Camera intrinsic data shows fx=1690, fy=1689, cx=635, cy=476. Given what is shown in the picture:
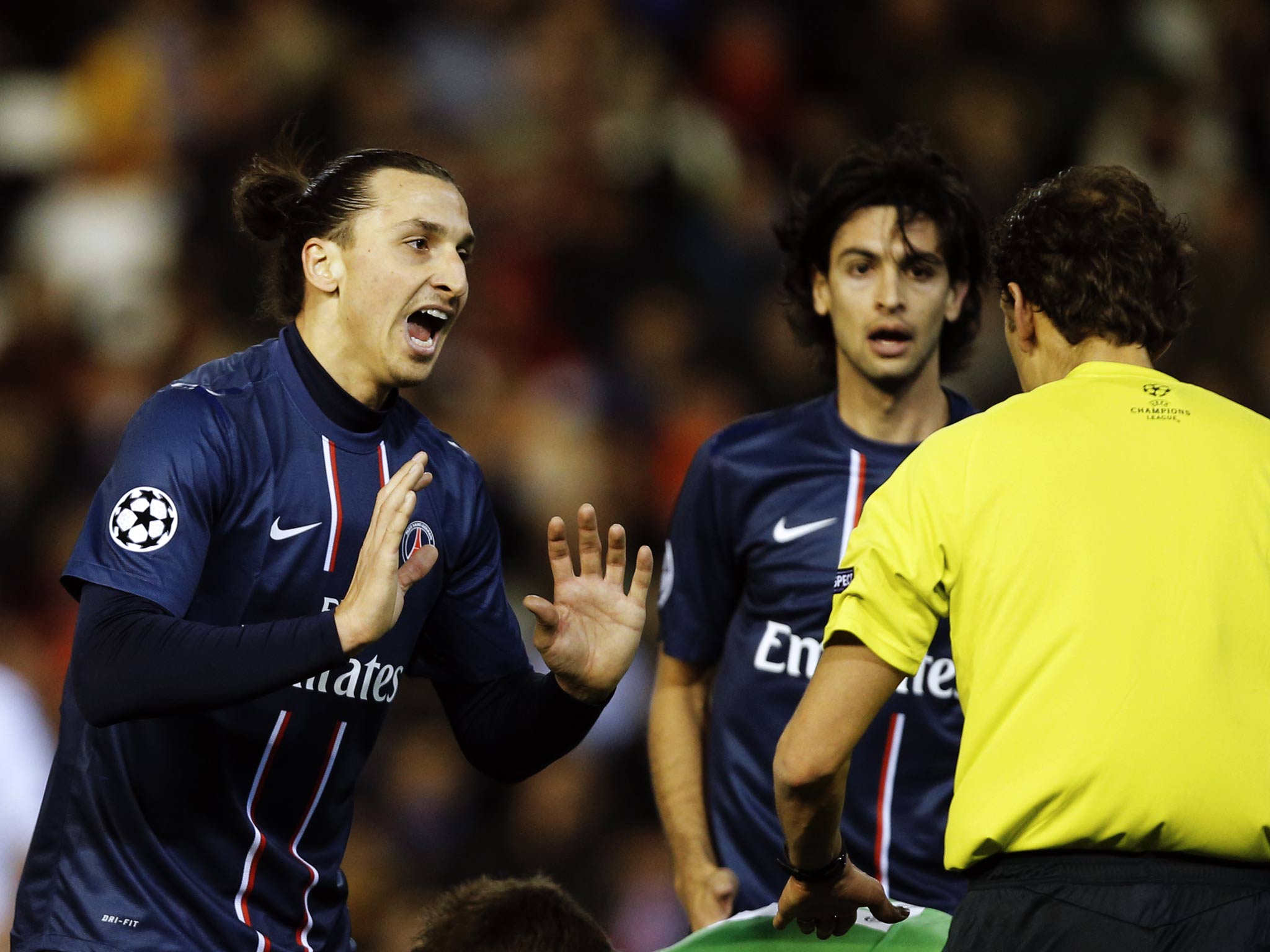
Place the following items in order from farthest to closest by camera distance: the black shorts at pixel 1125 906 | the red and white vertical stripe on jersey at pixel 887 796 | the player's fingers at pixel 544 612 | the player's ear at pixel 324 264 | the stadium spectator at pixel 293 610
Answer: the red and white vertical stripe on jersey at pixel 887 796 → the player's ear at pixel 324 264 → the player's fingers at pixel 544 612 → the stadium spectator at pixel 293 610 → the black shorts at pixel 1125 906

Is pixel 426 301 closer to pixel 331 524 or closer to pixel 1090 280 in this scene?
pixel 331 524

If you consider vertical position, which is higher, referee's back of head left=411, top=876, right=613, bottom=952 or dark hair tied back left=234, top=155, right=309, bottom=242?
dark hair tied back left=234, top=155, right=309, bottom=242

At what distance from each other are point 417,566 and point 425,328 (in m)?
0.69

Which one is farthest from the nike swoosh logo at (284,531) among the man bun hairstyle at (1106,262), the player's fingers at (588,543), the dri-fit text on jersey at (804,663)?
the man bun hairstyle at (1106,262)

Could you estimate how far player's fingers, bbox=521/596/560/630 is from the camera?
3.04 m

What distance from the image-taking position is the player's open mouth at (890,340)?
4.07 metres

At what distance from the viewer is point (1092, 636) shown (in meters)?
2.34

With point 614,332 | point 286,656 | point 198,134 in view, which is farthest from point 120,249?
point 286,656

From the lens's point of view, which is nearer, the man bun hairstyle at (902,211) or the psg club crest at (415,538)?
the psg club crest at (415,538)

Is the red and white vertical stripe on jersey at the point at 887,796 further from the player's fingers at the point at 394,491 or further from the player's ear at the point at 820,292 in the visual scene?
the player's fingers at the point at 394,491

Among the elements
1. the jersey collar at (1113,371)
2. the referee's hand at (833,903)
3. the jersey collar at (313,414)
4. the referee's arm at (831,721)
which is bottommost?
the referee's hand at (833,903)

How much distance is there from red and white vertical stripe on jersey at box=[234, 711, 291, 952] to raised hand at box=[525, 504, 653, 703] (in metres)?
0.50

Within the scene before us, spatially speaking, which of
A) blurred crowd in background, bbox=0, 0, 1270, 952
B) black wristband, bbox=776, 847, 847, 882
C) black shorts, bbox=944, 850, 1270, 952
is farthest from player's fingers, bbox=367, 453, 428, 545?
blurred crowd in background, bbox=0, 0, 1270, 952

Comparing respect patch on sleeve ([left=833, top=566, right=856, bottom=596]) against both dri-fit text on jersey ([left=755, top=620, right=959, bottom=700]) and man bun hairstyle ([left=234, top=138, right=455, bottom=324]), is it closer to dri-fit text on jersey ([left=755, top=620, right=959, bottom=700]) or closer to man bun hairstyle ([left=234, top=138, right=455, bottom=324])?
dri-fit text on jersey ([left=755, top=620, right=959, bottom=700])
